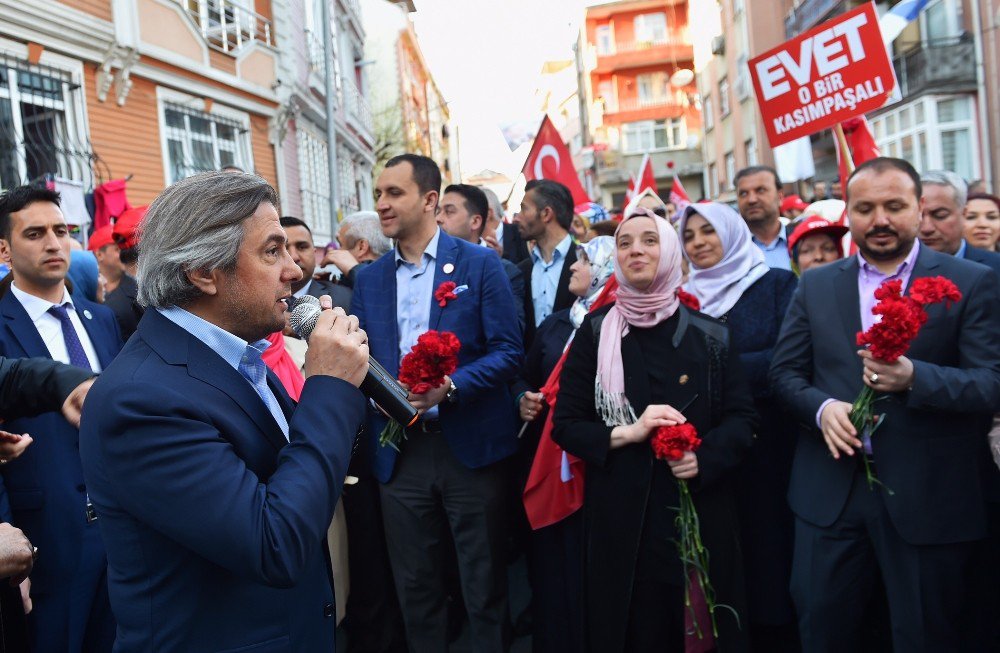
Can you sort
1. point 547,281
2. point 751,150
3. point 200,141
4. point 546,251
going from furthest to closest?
point 751,150 → point 200,141 → point 546,251 → point 547,281

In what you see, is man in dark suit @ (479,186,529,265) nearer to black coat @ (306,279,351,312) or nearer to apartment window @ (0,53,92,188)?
black coat @ (306,279,351,312)

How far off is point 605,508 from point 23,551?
2.19 m

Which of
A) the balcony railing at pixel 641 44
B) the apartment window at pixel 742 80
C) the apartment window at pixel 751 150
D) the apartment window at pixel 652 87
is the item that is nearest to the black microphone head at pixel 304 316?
the apartment window at pixel 751 150

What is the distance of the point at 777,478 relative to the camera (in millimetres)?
3799

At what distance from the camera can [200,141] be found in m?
14.1

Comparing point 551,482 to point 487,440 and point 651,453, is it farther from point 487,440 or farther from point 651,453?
point 651,453

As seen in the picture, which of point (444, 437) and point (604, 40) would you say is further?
point (604, 40)

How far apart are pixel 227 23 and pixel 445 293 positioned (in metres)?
13.8

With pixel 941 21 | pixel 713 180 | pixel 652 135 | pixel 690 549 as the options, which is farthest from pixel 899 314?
pixel 652 135

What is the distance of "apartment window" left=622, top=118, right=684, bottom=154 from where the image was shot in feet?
143

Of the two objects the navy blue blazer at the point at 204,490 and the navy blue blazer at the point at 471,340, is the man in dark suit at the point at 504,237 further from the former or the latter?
the navy blue blazer at the point at 204,490

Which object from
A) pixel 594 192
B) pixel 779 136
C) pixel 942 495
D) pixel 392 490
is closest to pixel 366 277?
pixel 392 490

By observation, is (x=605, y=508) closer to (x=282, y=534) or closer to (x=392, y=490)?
(x=392, y=490)

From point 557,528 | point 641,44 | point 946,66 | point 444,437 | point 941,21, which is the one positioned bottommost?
point 557,528
